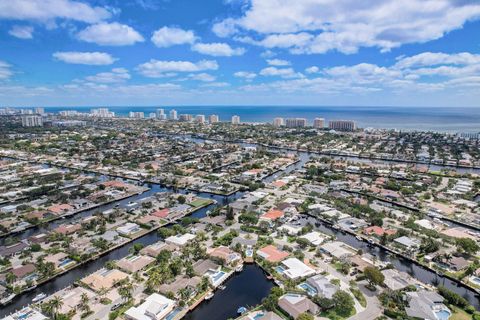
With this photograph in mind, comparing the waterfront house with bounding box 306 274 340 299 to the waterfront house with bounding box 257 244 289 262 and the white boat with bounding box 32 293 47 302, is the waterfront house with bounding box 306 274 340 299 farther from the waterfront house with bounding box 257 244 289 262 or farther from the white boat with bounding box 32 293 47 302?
the white boat with bounding box 32 293 47 302

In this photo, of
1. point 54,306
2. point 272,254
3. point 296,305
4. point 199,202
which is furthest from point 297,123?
point 54,306

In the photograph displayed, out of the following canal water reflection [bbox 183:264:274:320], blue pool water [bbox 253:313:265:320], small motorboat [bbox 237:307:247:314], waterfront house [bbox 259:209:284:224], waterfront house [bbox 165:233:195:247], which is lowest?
canal water reflection [bbox 183:264:274:320]

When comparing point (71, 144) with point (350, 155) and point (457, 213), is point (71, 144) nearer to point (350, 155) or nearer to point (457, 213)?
point (350, 155)

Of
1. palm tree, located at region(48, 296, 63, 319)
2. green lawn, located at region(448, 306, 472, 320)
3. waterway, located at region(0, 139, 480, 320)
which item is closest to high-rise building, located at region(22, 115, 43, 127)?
waterway, located at region(0, 139, 480, 320)

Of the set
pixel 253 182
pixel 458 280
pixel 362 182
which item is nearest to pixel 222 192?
pixel 253 182

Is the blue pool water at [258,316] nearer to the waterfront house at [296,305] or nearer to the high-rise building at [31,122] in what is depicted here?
the waterfront house at [296,305]

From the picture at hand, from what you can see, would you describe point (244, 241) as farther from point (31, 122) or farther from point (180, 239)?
point (31, 122)
